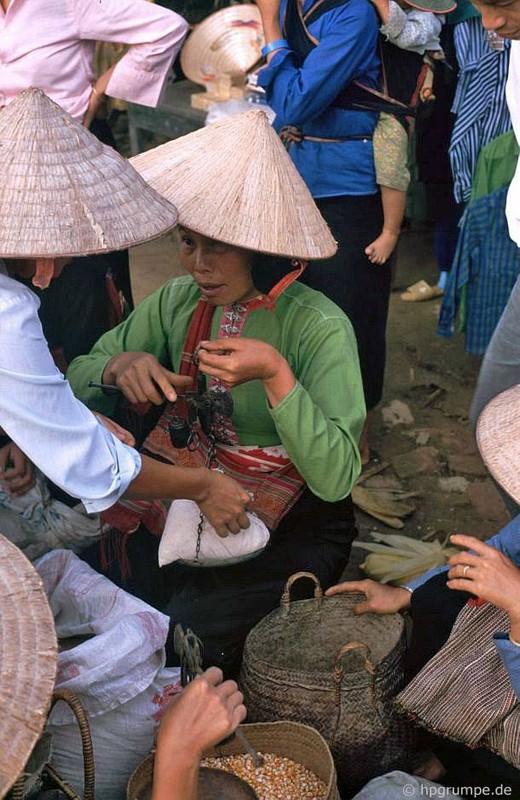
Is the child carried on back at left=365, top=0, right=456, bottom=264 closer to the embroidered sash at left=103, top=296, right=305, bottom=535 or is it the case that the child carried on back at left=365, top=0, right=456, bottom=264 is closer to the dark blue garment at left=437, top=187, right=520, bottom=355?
the dark blue garment at left=437, top=187, right=520, bottom=355

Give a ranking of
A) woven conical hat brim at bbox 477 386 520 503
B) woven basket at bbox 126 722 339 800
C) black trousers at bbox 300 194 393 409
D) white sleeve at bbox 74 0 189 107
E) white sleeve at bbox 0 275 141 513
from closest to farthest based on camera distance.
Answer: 1. white sleeve at bbox 0 275 141 513
2. woven conical hat brim at bbox 477 386 520 503
3. woven basket at bbox 126 722 339 800
4. white sleeve at bbox 74 0 189 107
5. black trousers at bbox 300 194 393 409

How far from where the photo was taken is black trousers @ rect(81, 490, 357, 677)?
110 inches

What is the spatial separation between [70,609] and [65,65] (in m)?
2.32

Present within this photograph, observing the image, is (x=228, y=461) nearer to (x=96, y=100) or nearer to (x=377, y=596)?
(x=377, y=596)

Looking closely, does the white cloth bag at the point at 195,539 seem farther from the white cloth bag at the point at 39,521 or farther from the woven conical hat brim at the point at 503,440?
the woven conical hat brim at the point at 503,440

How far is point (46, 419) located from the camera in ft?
6.75

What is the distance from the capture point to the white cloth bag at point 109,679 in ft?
7.20

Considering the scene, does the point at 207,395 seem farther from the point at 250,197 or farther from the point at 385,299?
the point at 385,299

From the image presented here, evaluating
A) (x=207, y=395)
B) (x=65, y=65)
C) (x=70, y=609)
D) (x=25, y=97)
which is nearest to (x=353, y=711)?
(x=70, y=609)

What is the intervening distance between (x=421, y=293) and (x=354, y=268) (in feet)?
7.70

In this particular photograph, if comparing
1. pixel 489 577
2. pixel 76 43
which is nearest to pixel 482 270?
pixel 76 43

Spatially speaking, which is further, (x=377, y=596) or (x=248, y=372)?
(x=377, y=596)

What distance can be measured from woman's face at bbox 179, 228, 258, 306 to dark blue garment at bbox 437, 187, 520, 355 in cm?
189

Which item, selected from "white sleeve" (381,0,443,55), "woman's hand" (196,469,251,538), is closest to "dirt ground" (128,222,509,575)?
"woman's hand" (196,469,251,538)
